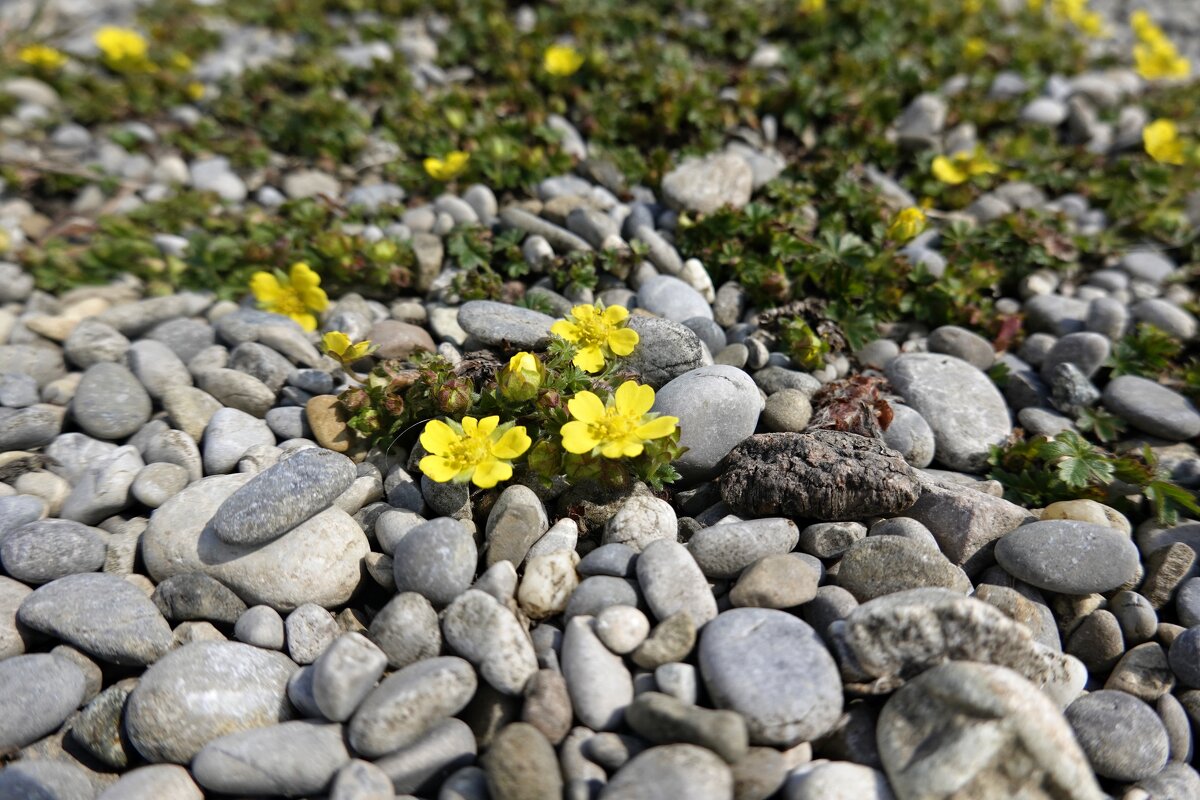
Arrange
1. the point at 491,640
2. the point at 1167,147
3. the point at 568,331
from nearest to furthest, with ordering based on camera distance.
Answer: the point at 491,640
the point at 568,331
the point at 1167,147

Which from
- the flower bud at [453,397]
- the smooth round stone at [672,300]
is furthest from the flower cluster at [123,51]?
the flower bud at [453,397]

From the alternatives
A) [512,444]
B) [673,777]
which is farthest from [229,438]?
[673,777]

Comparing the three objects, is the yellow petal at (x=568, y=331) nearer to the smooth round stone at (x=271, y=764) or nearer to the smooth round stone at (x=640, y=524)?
the smooth round stone at (x=640, y=524)

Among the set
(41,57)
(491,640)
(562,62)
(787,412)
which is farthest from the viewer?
(41,57)

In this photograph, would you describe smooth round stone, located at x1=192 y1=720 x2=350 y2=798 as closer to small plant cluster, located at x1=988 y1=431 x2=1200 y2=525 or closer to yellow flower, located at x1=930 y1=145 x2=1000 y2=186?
small plant cluster, located at x1=988 y1=431 x2=1200 y2=525

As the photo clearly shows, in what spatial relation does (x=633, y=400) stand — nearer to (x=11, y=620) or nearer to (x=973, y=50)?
(x=11, y=620)

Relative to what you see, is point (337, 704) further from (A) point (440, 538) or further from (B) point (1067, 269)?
(B) point (1067, 269)

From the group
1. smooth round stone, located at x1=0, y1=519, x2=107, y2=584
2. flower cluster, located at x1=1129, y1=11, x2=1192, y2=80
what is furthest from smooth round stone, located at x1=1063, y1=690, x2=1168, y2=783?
flower cluster, located at x1=1129, y1=11, x2=1192, y2=80
